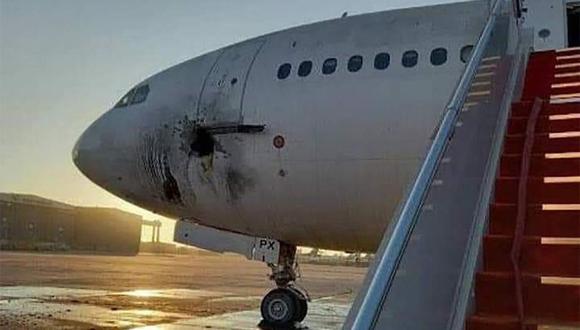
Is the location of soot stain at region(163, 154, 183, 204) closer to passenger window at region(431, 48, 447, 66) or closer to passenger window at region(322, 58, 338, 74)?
passenger window at region(322, 58, 338, 74)

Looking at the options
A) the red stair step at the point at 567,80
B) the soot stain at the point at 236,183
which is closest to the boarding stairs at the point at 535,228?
the red stair step at the point at 567,80

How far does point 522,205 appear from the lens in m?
4.04

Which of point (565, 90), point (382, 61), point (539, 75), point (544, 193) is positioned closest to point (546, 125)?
point (565, 90)

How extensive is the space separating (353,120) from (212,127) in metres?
2.00

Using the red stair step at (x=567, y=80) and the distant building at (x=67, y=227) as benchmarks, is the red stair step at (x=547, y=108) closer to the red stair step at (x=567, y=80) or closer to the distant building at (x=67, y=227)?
the red stair step at (x=567, y=80)

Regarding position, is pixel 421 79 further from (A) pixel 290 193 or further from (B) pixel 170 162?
(B) pixel 170 162

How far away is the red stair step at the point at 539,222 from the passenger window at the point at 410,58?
3248mm

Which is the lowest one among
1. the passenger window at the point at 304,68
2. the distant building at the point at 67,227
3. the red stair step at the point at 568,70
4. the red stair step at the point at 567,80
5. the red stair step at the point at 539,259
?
the red stair step at the point at 539,259

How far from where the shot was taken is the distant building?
257 feet

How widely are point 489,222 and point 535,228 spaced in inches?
11.7

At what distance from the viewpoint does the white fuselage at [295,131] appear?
6.98 meters

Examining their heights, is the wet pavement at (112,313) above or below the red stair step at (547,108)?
below

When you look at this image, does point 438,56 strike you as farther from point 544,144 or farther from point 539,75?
point 544,144

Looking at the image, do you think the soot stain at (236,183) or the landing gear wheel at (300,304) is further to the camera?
the landing gear wheel at (300,304)
